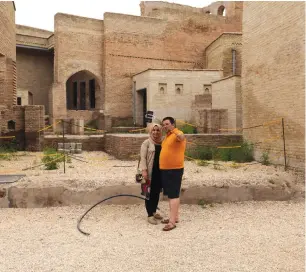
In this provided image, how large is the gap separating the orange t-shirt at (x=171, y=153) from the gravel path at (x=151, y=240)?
96cm

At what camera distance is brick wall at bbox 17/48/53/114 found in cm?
2522

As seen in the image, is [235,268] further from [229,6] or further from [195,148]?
[229,6]

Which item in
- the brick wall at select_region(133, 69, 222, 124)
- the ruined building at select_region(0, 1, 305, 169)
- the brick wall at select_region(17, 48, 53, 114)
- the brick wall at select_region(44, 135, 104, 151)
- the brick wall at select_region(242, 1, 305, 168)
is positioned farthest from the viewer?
the brick wall at select_region(17, 48, 53, 114)

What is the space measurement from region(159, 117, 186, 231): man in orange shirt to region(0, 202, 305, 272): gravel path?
0.39m

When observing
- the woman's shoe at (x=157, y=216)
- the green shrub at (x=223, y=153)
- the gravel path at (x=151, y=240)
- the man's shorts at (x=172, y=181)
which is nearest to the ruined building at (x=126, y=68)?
the green shrub at (x=223, y=153)

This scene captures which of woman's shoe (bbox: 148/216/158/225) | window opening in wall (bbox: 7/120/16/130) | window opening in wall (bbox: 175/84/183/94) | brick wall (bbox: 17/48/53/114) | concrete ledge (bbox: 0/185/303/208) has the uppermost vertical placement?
brick wall (bbox: 17/48/53/114)

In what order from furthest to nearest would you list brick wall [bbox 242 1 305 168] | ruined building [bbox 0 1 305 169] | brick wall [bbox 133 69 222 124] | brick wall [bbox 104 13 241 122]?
brick wall [bbox 104 13 241 122]
brick wall [bbox 133 69 222 124]
ruined building [bbox 0 1 305 169]
brick wall [bbox 242 1 305 168]

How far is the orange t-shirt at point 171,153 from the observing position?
5.09 m

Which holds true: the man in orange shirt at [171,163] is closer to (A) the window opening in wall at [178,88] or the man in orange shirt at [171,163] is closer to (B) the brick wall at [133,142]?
(B) the brick wall at [133,142]

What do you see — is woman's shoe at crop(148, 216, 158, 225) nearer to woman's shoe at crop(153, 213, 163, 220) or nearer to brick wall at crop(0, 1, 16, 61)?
woman's shoe at crop(153, 213, 163, 220)

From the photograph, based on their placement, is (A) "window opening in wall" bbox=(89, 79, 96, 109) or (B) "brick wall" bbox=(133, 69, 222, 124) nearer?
(B) "brick wall" bbox=(133, 69, 222, 124)

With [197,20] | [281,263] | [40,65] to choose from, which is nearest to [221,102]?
[281,263]

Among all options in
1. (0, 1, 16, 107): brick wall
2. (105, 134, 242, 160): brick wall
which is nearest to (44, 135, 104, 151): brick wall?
(105, 134, 242, 160): brick wall

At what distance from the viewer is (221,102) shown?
15.7m
